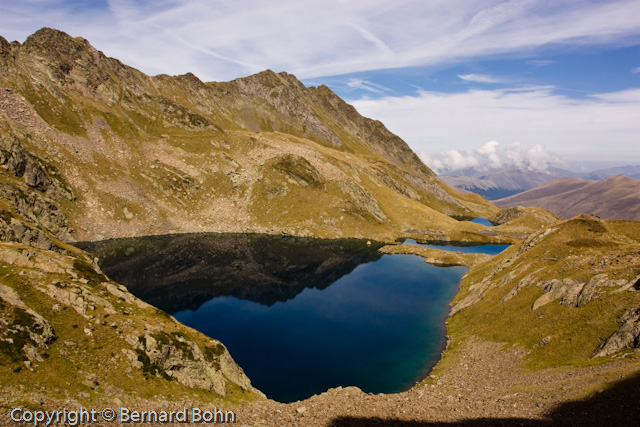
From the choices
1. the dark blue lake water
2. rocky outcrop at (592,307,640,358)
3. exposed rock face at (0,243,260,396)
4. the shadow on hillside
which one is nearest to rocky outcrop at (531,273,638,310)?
rocky outcrop at (592,307,640,358)

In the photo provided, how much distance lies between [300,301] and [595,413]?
67366 mm

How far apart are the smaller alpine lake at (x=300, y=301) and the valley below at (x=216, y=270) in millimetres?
1462

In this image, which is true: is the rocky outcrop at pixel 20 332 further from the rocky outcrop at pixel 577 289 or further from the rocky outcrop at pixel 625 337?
the rocky outcrop at pixel 577 289

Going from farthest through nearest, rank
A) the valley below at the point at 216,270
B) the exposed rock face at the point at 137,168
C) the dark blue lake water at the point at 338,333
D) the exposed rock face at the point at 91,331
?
1. the exposed rock face at the point at 137,168
2. the dark blue lake water at the point at 338,333
3. the valley below at the point at 216,270
4. the exposed rock face at the point at 91,331

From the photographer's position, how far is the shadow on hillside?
71.2 feet

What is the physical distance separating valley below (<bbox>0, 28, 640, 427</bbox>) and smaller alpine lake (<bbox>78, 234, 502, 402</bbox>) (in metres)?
1.46

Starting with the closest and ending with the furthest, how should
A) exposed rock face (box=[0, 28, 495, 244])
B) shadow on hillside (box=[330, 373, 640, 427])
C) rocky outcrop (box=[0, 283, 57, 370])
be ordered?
1. shadow on hillside (box=[330, 373, 640, 427])
2. rocky outcrop (box=[0, 283, 57, 370])
3. exposed rock face (box=[0, 28, 495, 244])

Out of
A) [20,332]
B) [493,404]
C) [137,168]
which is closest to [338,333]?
[493,404]

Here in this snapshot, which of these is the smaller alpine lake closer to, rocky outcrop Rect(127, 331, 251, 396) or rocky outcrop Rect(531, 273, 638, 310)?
Answer: rocky outcrop Rect(127, 331, 251, 396)

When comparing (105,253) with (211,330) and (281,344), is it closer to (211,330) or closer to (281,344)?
(211,330)

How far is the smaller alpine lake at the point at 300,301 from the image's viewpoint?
174 feet

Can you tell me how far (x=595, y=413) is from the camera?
75.8ft

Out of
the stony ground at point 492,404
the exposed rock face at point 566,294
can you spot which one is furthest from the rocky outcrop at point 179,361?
the exposed rock face at point 566,294

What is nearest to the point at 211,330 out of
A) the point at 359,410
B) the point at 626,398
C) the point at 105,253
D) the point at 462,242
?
the point at 359,410
